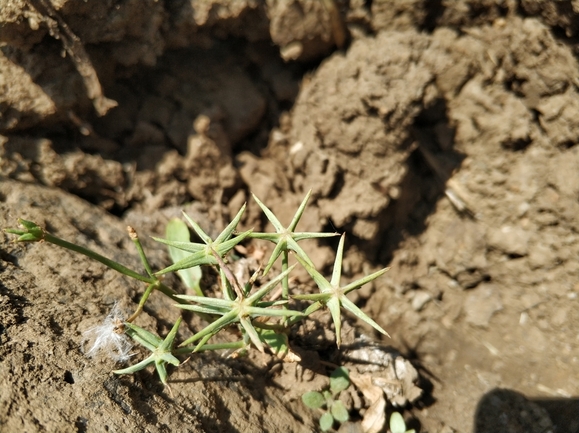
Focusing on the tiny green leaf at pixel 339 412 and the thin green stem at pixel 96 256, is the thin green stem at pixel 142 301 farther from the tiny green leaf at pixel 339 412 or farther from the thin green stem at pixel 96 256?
the tiny green leaf at pixel 339 412

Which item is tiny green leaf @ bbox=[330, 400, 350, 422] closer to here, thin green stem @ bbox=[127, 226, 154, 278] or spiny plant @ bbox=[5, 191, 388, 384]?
spiny plant @ bbox=[5, 191, 388, 384]

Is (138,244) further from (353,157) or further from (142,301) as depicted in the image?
(353,157)

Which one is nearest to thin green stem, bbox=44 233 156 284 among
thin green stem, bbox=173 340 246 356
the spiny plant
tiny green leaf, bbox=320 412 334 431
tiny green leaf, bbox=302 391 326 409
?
the spiny plant

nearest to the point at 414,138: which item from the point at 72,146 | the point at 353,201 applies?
the point at 353,201

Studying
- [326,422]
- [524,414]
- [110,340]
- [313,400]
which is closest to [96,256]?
[110,340]

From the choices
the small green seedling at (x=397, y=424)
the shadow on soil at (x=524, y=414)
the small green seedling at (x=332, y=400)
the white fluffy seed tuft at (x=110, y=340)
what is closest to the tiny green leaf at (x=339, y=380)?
the small green seedling at (x=332, y=400)

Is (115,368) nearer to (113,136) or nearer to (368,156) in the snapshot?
(113,136)
